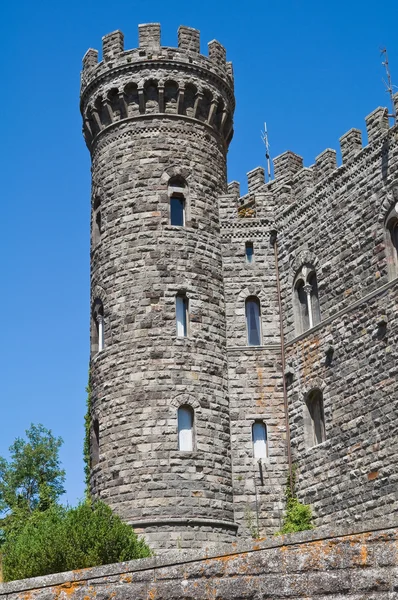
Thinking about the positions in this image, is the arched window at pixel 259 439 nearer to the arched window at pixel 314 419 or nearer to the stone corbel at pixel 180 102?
the arched window at pixel 314 419

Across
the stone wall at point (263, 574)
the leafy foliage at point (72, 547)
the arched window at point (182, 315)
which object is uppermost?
the arched window at point (182, 315)

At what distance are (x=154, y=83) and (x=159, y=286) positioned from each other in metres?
5.78

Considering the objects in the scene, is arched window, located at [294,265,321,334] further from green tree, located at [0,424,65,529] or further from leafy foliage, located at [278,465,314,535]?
green tree, located at [0,424,65,529]

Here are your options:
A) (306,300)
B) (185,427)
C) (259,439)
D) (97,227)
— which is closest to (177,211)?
(97,227)

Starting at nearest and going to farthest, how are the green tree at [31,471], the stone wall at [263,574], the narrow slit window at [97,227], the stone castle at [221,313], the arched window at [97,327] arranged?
the stone wall at [263,574], the stone castle at [221,313], the arched window at [97,327], the narrow slit window at [97,227], the green tree at [31,471]

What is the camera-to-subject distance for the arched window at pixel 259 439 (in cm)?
2166

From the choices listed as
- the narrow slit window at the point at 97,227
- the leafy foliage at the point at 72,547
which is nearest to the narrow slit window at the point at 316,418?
the leafy foliage at the point at 72,547

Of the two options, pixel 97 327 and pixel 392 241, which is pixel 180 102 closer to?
pixel 97 327

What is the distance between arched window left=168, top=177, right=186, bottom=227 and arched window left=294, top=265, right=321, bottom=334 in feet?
11.0

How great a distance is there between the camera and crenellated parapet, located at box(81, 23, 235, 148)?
23.7 m

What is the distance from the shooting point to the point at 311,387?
21.2 metres

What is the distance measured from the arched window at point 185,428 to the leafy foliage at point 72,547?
3.53 metres

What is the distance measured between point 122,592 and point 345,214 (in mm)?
14128

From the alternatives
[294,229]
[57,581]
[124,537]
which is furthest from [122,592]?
[294,229]
